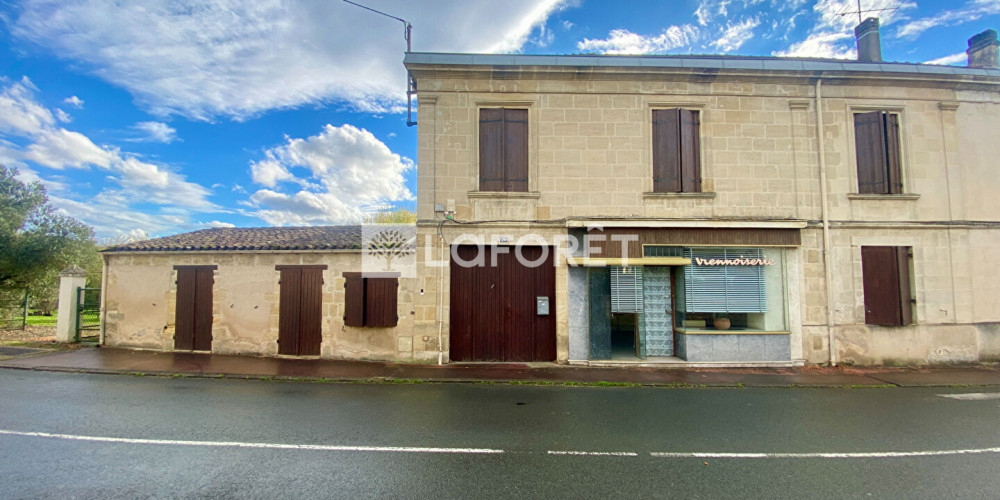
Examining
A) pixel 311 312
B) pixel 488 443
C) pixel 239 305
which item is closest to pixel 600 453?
pixel 488 443

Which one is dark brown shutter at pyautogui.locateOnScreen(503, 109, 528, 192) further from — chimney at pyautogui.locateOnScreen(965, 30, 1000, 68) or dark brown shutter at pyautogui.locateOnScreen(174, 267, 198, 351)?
chimney at pyautogui.locateOnScreen(965, 30, 1000, 68)

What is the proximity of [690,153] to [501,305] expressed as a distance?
561 cm

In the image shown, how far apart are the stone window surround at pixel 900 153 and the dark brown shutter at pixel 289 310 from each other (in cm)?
1298

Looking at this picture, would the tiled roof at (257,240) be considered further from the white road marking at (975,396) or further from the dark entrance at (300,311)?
the white road marking at (975,396)

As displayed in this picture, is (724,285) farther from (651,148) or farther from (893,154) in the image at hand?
(893,154)

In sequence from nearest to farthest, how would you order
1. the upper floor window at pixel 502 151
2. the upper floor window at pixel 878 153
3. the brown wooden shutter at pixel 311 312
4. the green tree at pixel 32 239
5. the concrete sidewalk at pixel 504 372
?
1. the concrete sidewalk at pixel 504 372
2. the upper floor window at pixel 502 151
3. the upper floor window at pixel 878 153
4. the brown wooden shutter at pixel 311 312
5. the green tree at pixel 32 239

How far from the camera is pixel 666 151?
9.67 m

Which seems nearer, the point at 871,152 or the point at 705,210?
the point at 705,210

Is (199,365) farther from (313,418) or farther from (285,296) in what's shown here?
(313,418)

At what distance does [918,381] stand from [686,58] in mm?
8134

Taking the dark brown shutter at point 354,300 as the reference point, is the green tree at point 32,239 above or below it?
above

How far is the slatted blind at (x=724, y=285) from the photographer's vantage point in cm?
929

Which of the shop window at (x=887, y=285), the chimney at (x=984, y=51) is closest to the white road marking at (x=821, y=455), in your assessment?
the shop window at (x=887, y=285)

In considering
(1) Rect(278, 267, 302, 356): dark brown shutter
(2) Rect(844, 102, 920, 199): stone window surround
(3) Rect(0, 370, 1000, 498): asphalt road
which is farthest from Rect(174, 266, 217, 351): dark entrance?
(2) Rect(844, 102, 920, 199): stone window surround
